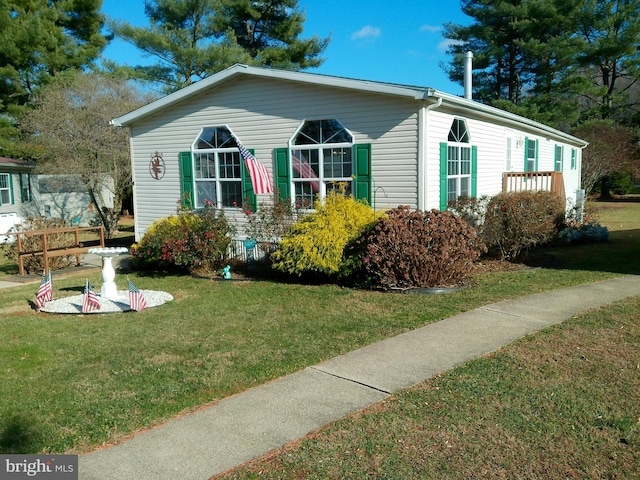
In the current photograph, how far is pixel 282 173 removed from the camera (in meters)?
10.9

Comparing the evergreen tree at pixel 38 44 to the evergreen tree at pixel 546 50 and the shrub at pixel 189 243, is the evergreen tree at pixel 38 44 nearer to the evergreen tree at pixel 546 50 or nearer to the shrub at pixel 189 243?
the shrub at pixel 189 243

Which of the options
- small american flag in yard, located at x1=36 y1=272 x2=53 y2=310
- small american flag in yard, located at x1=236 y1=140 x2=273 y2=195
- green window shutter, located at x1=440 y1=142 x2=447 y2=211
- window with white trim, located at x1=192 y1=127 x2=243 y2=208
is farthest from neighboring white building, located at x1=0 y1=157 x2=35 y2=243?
green window shutter, located at x1=440 y1=142 x2=447 y2=211

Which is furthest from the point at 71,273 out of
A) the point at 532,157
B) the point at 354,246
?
the point at 532,157

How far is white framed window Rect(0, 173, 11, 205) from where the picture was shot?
20.5m

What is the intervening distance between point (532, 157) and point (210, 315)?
1219 cm

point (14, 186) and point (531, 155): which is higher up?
point (531, 155)

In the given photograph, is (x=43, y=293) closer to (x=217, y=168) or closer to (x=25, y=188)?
(x=217, y=168)

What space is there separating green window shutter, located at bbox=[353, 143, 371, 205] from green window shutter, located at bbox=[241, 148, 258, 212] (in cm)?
236

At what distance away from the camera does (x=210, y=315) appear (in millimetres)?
7184

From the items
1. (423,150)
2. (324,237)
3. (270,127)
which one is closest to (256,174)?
(270,127)

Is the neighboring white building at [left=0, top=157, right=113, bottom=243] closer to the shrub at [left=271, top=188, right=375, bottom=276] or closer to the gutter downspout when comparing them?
the shrub at [left=271, top=188, right=375, bottom=276]

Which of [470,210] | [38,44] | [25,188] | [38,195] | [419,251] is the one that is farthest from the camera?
[38,44]

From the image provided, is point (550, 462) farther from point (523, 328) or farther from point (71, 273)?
point (71, 273)

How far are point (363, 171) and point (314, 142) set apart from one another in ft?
4.16
